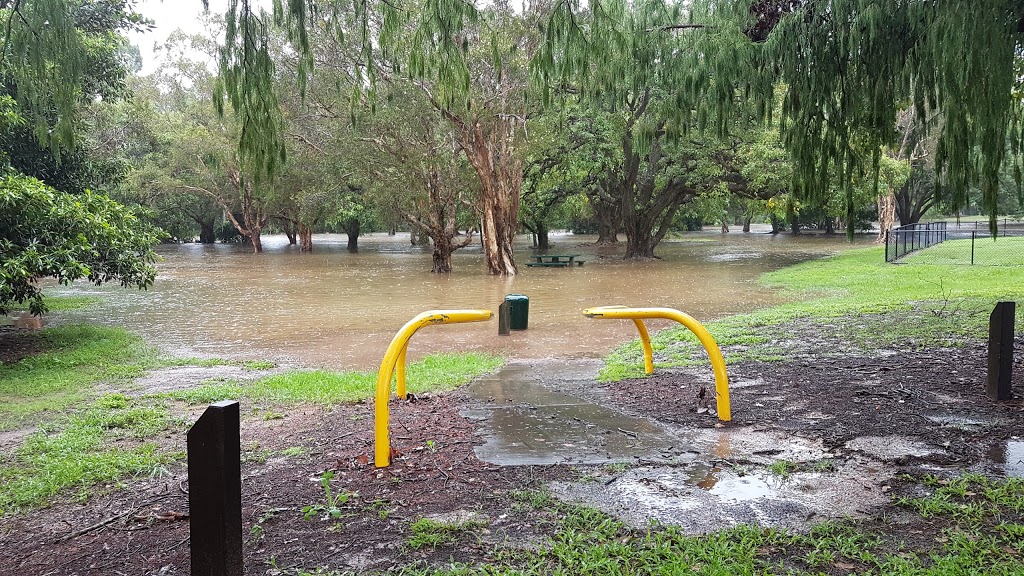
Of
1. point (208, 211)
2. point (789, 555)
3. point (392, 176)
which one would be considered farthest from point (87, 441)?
point (208, 211)

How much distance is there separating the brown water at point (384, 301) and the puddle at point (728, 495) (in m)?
5.23

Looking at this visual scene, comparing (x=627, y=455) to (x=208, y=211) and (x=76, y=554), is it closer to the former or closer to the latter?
(x=76, y=554)

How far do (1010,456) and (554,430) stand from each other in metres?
Answer: 2.87

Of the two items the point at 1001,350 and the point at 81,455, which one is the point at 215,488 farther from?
the point at 1001,350

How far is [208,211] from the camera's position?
170ft

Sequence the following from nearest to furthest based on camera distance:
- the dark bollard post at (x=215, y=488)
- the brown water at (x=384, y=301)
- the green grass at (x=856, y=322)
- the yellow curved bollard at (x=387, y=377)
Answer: the dark bollard post at (x=215, y=488) → the yellow curved bollard at (x=387, y=377) → the green grass at (x=856, y=322) → the brown water at (x=384, y=301)

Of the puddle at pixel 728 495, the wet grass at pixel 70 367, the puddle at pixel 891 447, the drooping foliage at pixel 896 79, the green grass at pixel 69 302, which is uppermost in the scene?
the drooping foliage at pixel 896 79

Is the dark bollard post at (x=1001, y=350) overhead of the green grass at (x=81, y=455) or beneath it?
overhead

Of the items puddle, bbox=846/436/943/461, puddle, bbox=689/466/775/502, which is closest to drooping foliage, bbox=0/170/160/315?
puddle, bbox=689/466/775/502

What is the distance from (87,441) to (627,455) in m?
4.15

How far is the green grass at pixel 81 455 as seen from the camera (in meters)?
4.67

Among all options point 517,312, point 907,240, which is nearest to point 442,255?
point 517,312

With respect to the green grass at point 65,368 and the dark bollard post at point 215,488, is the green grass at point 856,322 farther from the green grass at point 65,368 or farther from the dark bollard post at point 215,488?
the green grass at point 65,368

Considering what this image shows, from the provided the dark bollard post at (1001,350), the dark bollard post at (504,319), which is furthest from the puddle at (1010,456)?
the dark bollard post at (504,319)
